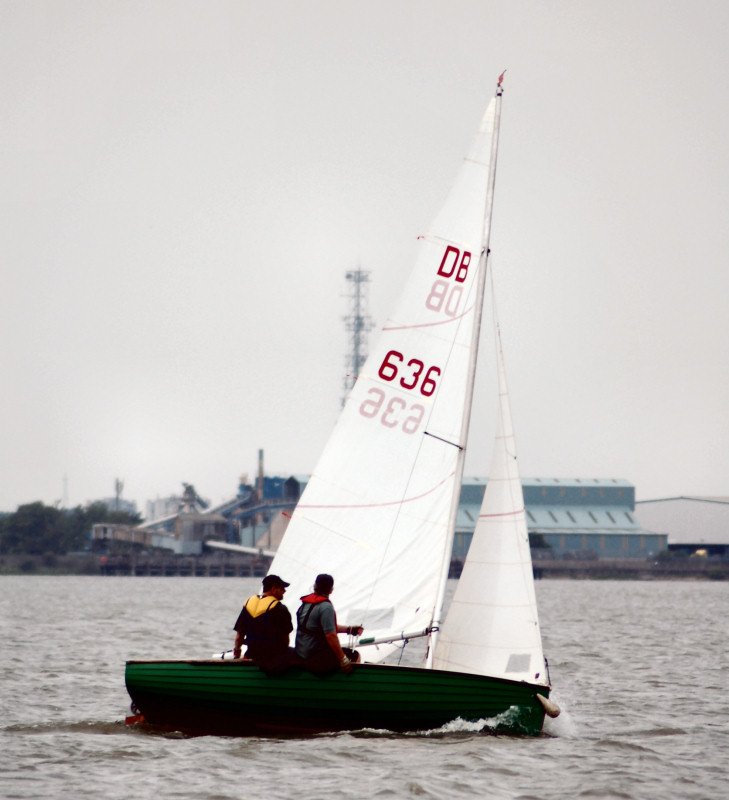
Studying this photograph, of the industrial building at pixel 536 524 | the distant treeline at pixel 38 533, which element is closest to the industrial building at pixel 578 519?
the industrial building at pixel 536 524

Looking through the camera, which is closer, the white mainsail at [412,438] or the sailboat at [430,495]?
the sailboat at [430,495]

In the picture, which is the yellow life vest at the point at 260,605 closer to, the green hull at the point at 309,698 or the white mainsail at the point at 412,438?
the green hull at the point at 309,698

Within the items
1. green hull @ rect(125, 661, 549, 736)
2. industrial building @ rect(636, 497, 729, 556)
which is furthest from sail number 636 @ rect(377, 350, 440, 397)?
industrial building @ rect(636, 497, 729, 556)

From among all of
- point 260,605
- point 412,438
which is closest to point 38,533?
point 412,438

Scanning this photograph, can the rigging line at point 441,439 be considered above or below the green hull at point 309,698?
above

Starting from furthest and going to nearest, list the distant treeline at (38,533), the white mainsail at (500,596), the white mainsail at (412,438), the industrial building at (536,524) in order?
the distant treeline at (38,533), the industrial building at (536,524), the white mainsail at (412,438), the white mainsail at (500,596)

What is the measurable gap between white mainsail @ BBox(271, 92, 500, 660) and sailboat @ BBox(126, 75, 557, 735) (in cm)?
1

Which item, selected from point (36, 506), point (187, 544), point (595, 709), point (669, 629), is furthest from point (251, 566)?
point (595, 709)

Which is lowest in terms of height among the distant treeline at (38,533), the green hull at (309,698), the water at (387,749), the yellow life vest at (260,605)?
the water at (387,749)

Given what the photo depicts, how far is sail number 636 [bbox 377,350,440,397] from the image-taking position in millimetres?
18594

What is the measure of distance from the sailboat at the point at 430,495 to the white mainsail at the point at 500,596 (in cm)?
2

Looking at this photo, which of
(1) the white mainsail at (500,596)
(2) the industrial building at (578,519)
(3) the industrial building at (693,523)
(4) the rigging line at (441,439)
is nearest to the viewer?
(1) the white mainsail at (500,596)

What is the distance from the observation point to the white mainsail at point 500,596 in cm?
1808

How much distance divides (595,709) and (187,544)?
108 meters
